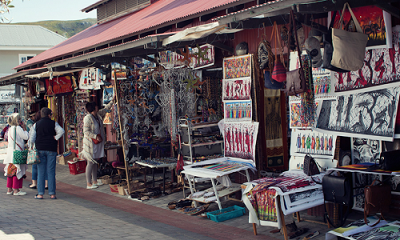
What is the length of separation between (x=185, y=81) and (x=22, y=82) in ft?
35.6

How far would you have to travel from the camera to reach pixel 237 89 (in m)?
6.95

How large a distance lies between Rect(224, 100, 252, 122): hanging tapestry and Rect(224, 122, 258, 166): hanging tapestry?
104 millimetres

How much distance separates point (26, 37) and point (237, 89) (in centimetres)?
3502

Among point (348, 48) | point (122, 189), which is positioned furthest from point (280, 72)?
point (122, 189)

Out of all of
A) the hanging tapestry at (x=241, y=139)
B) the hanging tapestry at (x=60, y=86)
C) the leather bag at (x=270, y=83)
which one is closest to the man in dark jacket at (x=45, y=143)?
the hanging tapestry at (x=241, y=139)

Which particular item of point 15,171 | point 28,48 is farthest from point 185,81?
point 28,48

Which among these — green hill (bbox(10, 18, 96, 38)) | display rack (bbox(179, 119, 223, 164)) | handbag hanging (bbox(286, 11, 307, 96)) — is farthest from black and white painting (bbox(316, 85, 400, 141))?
green hill (bbox(10, 18, 96, 38))

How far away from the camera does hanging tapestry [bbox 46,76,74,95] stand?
1251cm

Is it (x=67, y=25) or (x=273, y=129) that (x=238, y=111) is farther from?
(x=67, y=25)

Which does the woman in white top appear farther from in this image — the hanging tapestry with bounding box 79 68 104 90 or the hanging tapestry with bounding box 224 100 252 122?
the hanging tapestry with bounding box 224 100 252 122

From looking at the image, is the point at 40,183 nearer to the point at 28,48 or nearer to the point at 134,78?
the point at 134,78

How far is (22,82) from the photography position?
16078 millimetres

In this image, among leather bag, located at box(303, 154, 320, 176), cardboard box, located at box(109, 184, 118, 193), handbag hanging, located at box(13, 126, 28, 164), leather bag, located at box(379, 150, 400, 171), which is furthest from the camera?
cardboard box, located at box(109, 184, 118, 193)

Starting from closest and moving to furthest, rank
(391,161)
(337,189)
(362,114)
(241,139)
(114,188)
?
1. (391,161)
2. (337,189)
3. (362,114)
4. (241,139)
5. (114,188)
